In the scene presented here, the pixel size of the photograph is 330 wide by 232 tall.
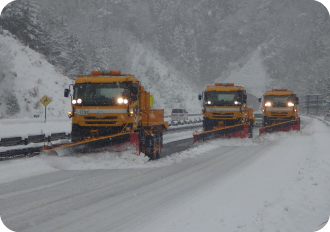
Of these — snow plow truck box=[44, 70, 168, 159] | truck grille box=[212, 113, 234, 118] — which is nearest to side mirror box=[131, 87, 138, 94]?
snow plow truck box=[44, 70, 168, 159]

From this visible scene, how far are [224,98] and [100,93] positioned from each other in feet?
31.0

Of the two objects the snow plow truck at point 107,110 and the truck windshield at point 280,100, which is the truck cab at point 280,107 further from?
the snow plow truck at point 107,110

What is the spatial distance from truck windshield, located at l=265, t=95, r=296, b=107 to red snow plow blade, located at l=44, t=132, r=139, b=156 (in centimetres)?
1579

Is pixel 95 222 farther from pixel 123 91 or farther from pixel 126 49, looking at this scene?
pixel 126 49

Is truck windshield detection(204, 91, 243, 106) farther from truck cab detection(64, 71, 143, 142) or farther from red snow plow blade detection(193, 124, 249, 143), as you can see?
truck cab detection(64, 71, 143, 142)

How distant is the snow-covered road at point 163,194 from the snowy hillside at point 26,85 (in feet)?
97.9

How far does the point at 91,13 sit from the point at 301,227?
11335 centimetres

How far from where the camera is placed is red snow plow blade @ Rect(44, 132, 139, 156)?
927 cm

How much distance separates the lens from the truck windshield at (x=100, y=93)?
420 inches

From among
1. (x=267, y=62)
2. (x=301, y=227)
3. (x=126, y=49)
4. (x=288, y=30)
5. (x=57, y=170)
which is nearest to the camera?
(x=301, y=227)

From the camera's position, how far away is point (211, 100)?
1873 cm

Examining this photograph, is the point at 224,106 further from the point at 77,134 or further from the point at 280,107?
the point at 77,134

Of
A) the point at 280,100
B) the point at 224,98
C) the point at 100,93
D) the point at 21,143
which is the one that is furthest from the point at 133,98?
the point at 280,100

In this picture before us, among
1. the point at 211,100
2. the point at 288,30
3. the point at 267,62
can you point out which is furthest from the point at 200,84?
the point at 211,100
